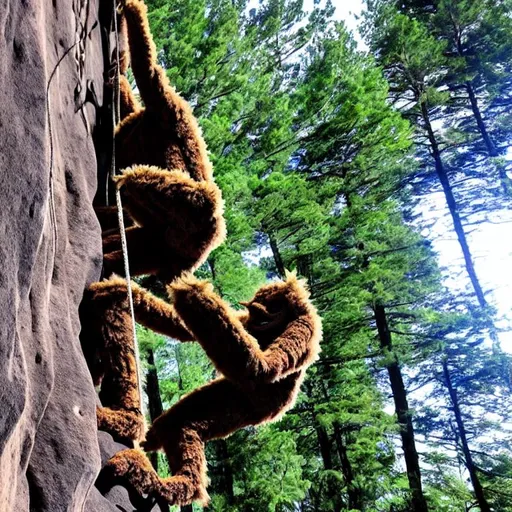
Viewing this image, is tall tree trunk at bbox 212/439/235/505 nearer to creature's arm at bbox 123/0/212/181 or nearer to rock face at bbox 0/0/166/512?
creature's arm at bbox 123/0/212/181

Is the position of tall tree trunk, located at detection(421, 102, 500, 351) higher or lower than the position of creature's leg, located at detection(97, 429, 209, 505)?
higher

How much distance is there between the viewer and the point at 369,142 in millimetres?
11828

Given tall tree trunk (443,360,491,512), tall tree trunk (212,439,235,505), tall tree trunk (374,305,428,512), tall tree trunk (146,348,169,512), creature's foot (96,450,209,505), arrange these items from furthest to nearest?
tall tree trunk (443,360,491,512) < tall tree trunk (374,305,428,512) < tall tree trunk (212,439,235,505) < tall tree trunk (146,348,169,512) < creature's foot (96,450,209,505)

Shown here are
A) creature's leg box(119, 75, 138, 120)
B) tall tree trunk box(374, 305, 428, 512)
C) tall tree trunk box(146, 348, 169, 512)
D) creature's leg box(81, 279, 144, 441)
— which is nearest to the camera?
creature's leg box(81, 279, 144, 441)

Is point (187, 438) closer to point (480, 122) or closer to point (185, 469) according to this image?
point (185, 469)

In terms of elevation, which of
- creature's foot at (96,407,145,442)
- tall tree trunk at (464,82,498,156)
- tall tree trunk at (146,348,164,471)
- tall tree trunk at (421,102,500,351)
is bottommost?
creature's foot at (96,407,145,442)

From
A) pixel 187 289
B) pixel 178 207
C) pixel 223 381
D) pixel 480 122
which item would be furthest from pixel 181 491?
pixel 480 122

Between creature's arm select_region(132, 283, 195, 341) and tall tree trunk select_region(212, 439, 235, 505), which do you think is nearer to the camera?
creature's arm select_region(132, 283, 195, 341)

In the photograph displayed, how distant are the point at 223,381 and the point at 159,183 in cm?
103

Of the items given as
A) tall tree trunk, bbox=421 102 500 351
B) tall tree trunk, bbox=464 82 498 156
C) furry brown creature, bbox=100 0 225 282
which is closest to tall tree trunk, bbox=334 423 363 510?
tall tree trunk, bbox=421 102 500 351

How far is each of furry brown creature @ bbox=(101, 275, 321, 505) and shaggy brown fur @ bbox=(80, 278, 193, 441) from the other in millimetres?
196

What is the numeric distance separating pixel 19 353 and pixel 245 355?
3.38 ft

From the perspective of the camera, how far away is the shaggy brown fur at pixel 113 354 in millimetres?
1888

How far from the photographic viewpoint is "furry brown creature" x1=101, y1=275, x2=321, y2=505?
194 centimetres
